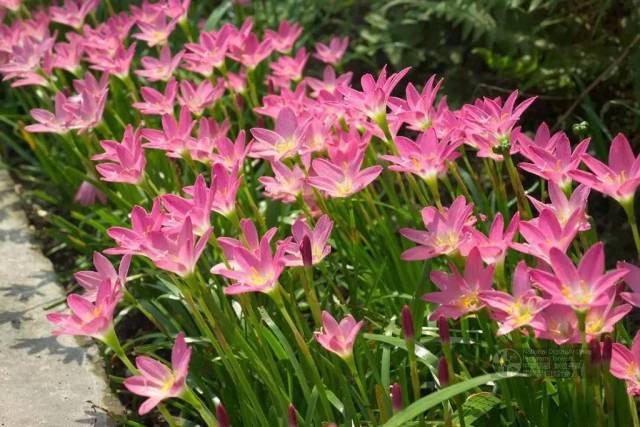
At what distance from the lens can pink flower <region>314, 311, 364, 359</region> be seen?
1443 mm

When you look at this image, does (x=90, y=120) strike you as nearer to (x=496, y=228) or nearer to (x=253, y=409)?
(x=253, y=409)

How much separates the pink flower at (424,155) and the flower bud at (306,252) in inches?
10.0

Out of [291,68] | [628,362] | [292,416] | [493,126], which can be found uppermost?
[493,126]

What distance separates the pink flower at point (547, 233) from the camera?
1.38 metres

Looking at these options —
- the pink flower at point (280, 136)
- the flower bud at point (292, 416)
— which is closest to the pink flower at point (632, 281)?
the flower bud at point (292, 416)

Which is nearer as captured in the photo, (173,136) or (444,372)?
(444,372)

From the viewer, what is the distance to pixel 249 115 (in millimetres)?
A: 2959

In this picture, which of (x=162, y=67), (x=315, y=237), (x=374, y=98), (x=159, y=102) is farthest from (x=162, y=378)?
(x=162, y=67)

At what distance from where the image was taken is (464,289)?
4.82 ft

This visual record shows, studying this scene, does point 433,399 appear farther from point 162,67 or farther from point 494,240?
point 162,67

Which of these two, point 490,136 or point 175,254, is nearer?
point 175,254

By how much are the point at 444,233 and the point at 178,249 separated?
1.40ft

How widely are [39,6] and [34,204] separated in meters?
0.77

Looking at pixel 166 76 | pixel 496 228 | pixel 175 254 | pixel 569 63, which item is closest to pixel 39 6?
pixel 166 76
